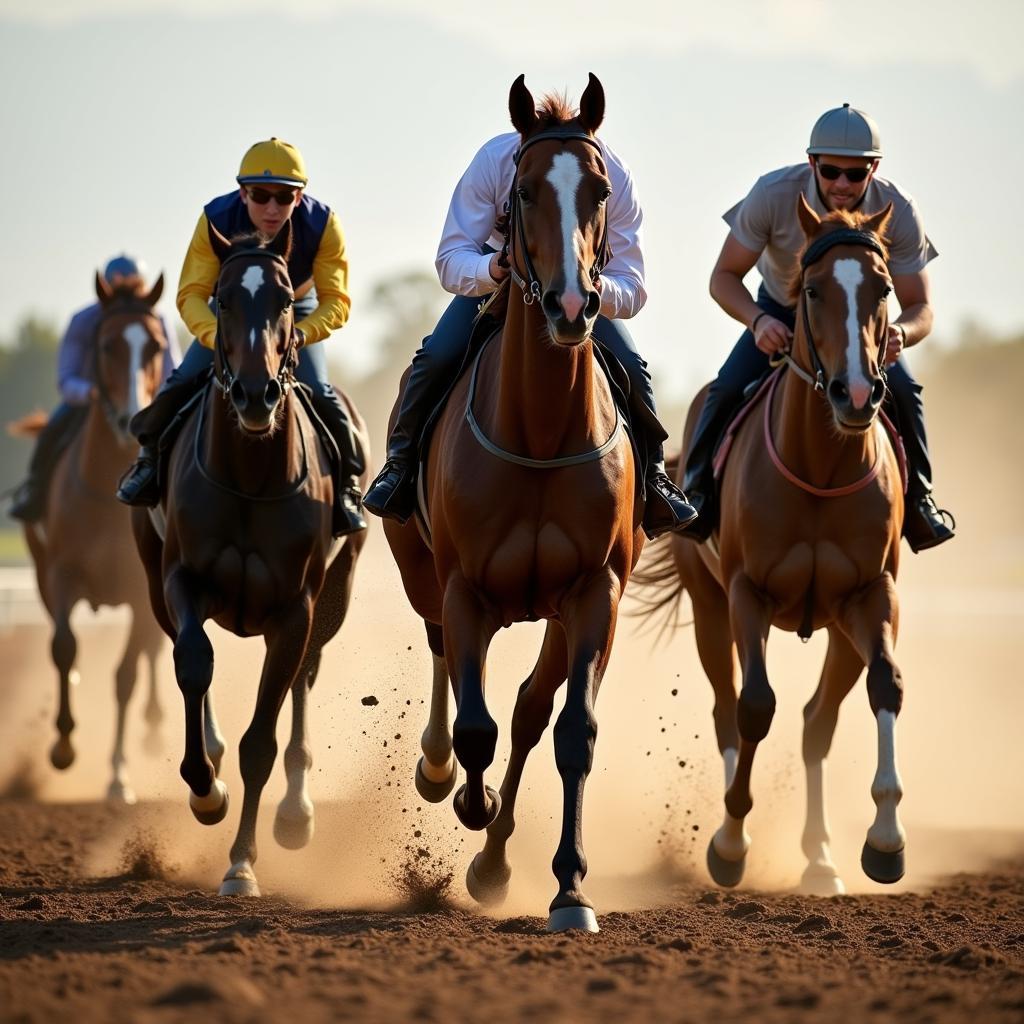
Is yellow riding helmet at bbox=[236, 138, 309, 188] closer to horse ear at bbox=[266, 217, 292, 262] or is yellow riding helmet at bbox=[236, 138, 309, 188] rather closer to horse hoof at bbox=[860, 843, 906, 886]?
horse ear at bbox=[266, 217, 292, 262]

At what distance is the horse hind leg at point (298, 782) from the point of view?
9781 mm

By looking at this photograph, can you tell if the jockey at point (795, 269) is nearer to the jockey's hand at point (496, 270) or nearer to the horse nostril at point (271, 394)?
the jockey's hand at point (496, 270)

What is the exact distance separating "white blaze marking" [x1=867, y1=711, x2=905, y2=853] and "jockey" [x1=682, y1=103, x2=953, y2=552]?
1.30 m

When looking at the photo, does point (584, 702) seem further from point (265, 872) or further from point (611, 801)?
point (611, 801)

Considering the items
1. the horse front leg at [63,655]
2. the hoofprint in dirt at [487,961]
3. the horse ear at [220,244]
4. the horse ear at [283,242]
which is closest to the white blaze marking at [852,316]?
the hoofprint in dirt at [487,961]

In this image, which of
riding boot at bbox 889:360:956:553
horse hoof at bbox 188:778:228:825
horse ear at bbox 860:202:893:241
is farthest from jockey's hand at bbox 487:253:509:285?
horse hoof at bbox 188:778:228:825

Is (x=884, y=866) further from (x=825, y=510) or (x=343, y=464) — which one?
(x=343, y=464)

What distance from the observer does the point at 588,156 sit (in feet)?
23.2

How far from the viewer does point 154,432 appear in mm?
9586

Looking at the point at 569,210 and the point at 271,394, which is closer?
the point at 569,210

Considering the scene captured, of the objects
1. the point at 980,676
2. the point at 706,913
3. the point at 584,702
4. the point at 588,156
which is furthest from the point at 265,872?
the point at 980,676

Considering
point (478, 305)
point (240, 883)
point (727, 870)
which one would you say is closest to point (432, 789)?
point (240, 883)

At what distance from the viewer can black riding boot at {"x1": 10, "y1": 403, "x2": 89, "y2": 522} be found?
14164 mm

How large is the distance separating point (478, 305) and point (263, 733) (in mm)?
2324
